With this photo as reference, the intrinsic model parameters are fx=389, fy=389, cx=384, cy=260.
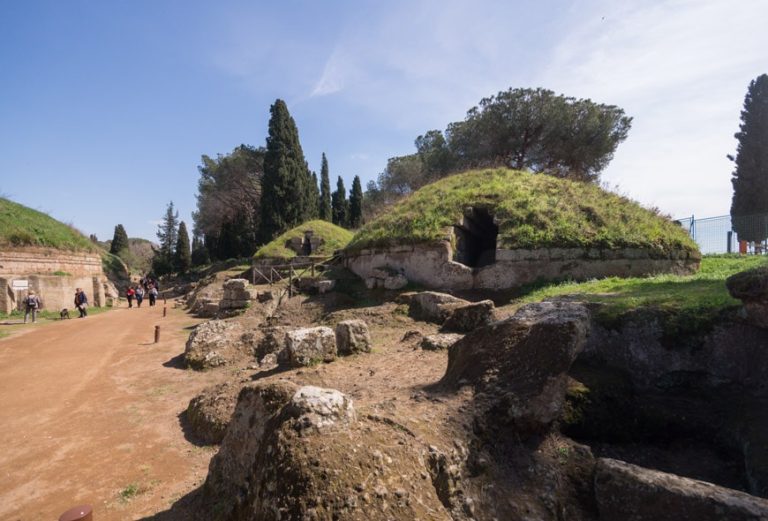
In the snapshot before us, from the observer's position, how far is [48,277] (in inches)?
745

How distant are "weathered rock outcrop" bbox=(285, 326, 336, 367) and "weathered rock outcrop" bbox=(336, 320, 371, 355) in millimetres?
366

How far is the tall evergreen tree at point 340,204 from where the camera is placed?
42500 millimetres

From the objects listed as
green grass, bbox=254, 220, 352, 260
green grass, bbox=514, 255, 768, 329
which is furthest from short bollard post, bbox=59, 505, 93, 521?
green grass, bbox=254, 220, 352, 260

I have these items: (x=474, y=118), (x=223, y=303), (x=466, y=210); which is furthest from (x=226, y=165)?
(x=466, y=210)

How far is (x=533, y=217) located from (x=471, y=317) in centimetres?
562

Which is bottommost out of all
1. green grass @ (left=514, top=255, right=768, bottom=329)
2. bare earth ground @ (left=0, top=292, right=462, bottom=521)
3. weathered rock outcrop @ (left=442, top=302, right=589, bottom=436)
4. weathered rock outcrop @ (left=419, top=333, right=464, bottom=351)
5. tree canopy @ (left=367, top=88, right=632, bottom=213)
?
bare earth ground @ (left=0, top=292, right=462, bottom=521)

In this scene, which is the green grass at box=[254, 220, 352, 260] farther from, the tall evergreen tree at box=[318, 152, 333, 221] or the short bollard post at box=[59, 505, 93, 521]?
the short bollard post at box=[59, 505, 93, 521]

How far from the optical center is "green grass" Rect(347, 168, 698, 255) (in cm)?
1120

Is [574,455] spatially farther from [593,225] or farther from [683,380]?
[593,225]

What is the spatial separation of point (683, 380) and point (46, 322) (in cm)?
2074

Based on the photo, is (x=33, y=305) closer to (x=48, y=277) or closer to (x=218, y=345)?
(x=48, y=277)

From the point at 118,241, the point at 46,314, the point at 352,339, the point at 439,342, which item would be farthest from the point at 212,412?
the point at 118,241

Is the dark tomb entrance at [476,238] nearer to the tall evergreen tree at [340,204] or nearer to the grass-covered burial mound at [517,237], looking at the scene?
the grass-covered burial mound at [517,237]

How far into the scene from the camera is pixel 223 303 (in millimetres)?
14477
